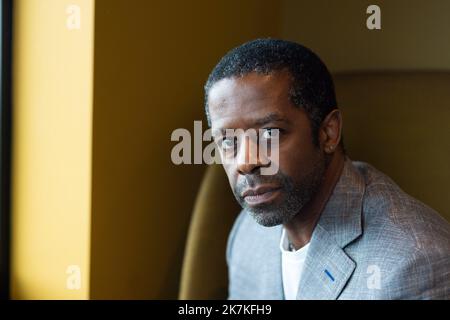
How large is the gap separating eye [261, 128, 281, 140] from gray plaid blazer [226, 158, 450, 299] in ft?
0.45

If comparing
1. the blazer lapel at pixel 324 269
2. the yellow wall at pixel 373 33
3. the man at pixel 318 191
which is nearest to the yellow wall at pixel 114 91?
the yellow wall at pixel 373 33

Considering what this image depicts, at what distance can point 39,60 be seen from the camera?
924 millimetres

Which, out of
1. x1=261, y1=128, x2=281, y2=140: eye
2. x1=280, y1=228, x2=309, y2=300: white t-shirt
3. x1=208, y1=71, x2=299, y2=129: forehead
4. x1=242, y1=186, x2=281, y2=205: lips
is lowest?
x1=280, y1=228, x2=309, y2=300: white t-shirt

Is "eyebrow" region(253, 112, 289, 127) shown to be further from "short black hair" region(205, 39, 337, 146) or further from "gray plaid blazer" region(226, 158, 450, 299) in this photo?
"gray plaid blazer" region(226, 158, 450, 299)

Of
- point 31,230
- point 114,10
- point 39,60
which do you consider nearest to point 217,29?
point 114,10

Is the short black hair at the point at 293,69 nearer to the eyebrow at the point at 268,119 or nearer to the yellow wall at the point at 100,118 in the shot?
the eyebrow at the point at 268,119

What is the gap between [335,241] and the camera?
787 mm

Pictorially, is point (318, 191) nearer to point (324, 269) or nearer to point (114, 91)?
point (324, 269)

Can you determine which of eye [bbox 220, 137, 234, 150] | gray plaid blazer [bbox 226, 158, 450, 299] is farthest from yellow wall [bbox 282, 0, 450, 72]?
eye [bbox 220, 137, 234, 150]

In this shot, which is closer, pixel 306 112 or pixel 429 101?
pixel 306 112

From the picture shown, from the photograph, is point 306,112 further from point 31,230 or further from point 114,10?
point 31,230

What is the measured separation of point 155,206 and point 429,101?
0.48 m

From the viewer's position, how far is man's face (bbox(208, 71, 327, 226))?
0.72m

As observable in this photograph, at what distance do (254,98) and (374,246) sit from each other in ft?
0.77
